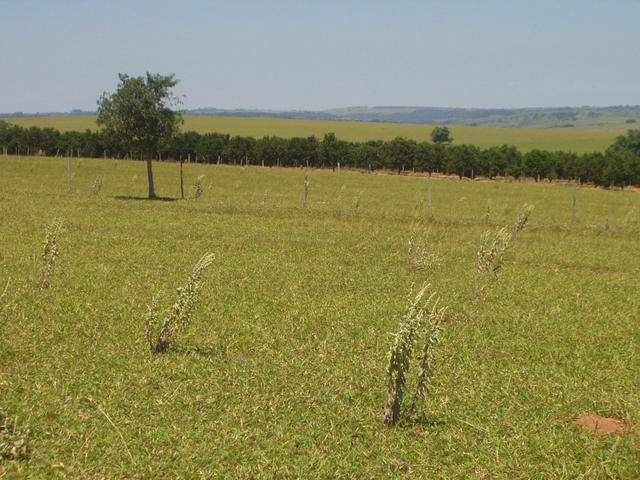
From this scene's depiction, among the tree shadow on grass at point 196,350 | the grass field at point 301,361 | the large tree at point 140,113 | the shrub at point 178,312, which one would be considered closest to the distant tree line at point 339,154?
the large tree at point 140,113

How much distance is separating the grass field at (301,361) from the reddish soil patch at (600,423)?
200 millimetres

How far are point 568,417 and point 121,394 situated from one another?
18.6ft

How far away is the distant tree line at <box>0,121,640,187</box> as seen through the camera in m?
79.8

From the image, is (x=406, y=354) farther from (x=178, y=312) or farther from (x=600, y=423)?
(x=178, y=312)

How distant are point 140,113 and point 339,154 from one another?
51.9m

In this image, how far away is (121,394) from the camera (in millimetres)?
8531

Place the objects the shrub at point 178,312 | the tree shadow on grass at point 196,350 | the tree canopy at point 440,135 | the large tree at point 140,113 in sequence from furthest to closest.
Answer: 1. the tree canopy at point 440,135
2. the large tree at point 140,113
3. the tree shadow on grass at point 196,350
4. the shrub at point 178,312

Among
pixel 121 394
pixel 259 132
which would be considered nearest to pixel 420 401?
pixel 121 394

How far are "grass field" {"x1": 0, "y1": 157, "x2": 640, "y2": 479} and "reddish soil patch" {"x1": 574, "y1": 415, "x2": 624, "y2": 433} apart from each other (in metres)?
0.20

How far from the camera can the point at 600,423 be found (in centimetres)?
845

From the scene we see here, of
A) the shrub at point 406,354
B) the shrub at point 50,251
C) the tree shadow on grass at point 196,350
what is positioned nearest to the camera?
the shrub at point 406,354

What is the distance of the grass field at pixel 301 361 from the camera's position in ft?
23.6

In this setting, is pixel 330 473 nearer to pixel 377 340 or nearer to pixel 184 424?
pixel 184 424

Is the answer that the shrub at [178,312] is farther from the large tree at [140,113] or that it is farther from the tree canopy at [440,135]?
the tree canopy at [440,135]
